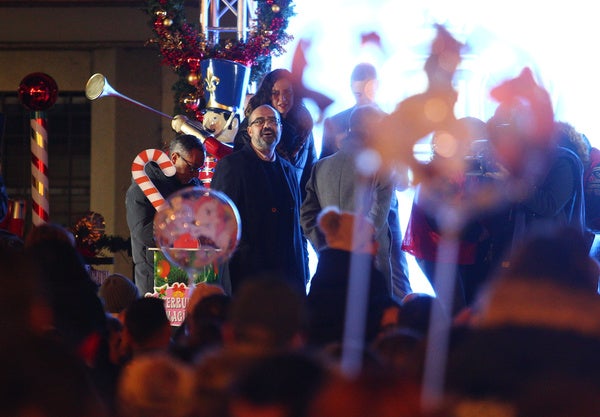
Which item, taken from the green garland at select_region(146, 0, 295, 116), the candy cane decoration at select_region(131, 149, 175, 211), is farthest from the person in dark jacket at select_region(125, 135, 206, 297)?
the green garland at select_region(146, 0, 295, 116)

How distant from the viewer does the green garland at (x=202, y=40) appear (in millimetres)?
11117

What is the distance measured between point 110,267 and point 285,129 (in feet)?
28.3

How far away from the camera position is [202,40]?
36.7ft

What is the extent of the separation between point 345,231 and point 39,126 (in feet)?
13.5

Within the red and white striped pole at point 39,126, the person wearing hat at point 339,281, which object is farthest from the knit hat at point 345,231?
the red and white striped pole at point 39,126

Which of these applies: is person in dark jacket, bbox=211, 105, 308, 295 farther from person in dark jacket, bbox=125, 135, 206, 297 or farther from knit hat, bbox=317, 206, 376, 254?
knit hat, bbox=317, 206, 376, 254

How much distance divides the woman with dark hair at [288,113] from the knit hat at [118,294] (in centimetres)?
204

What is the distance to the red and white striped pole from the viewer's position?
8.19 m

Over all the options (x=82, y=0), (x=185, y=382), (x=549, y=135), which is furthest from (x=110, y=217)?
(x=185, y=382)

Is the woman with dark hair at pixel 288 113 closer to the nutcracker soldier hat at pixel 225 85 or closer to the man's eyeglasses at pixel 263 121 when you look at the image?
the man's eyeglasses at pixel 263 121

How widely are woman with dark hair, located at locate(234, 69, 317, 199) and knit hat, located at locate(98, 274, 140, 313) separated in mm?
2043

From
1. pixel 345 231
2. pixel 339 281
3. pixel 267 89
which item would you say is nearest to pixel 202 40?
pixel 267 89

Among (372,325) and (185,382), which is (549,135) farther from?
(185,382)

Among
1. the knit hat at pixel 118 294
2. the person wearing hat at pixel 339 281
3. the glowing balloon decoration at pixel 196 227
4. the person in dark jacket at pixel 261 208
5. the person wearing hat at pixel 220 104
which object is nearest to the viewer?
the person wearing hat at pixel 339 281
